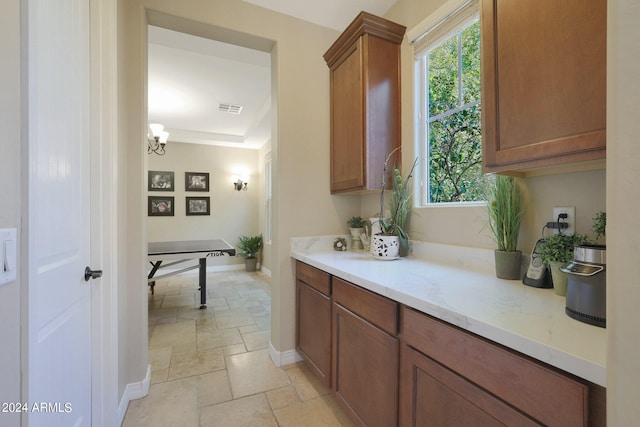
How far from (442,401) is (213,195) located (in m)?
5.65

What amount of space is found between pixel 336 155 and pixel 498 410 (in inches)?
72.2

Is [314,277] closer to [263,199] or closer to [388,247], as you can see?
[388,247]

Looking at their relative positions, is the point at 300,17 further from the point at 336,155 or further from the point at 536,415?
the point at 536,415

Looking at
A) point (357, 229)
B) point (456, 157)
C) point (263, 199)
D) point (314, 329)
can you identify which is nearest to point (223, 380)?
point (314, 329)

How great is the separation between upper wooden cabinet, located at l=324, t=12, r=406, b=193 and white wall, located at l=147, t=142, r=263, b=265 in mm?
4292

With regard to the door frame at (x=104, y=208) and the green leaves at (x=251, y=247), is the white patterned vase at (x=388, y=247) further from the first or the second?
the green leaves at (x=251, y=247)

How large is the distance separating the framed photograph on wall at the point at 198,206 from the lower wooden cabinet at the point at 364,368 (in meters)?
4.82

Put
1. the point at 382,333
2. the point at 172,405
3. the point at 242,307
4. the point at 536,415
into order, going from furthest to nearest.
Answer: the point at 242,307 < the point at 172,405 < the point at 382,333 < the point at 536,415

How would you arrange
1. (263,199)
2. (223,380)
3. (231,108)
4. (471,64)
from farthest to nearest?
(263,199), (231,108), (223,380), (471,64)

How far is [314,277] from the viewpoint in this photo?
1862 millimetres

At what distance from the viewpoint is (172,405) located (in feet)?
5.62

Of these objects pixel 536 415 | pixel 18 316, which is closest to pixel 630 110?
pixel 536 415

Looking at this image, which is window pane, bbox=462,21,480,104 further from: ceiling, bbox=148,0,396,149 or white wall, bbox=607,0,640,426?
white wall, bbox=607,0,640,426

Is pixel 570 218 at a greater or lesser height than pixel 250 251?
greater
